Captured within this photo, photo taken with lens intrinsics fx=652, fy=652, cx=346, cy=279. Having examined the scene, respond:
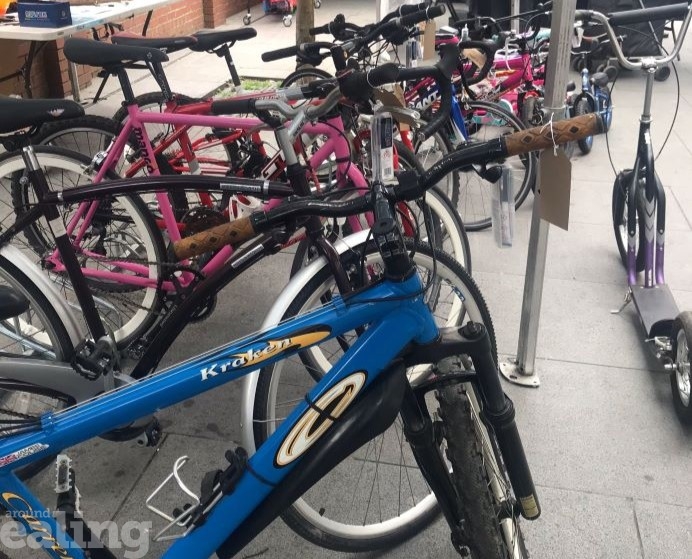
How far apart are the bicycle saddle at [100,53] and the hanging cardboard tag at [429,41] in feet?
7.32

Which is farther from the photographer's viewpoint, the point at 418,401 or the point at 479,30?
the point at 479,30

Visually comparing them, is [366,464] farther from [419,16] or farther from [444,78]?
[419,16]

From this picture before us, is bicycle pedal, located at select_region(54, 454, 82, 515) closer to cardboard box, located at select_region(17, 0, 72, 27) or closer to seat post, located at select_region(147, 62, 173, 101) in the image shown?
seat post, located at select_region(147, 62, 173, 101)

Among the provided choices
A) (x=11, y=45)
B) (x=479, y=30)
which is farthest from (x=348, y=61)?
(x=11, y=45)

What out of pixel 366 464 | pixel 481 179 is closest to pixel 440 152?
pixel 481 179

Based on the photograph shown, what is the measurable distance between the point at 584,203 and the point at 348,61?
2.22 metres

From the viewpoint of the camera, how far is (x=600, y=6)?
752 cm

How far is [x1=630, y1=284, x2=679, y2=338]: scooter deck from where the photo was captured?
265cm

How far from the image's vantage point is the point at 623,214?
3.42 m

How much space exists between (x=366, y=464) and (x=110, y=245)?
4.68 feet

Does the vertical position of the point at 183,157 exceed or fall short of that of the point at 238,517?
it exceeds it

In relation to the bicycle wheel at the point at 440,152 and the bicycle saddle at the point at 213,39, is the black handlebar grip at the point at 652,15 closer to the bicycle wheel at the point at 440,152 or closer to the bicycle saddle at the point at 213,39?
the bicycle wheel at the point at 440,152

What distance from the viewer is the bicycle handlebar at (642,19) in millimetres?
2309

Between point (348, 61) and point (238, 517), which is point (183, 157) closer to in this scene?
point (348, 61)
